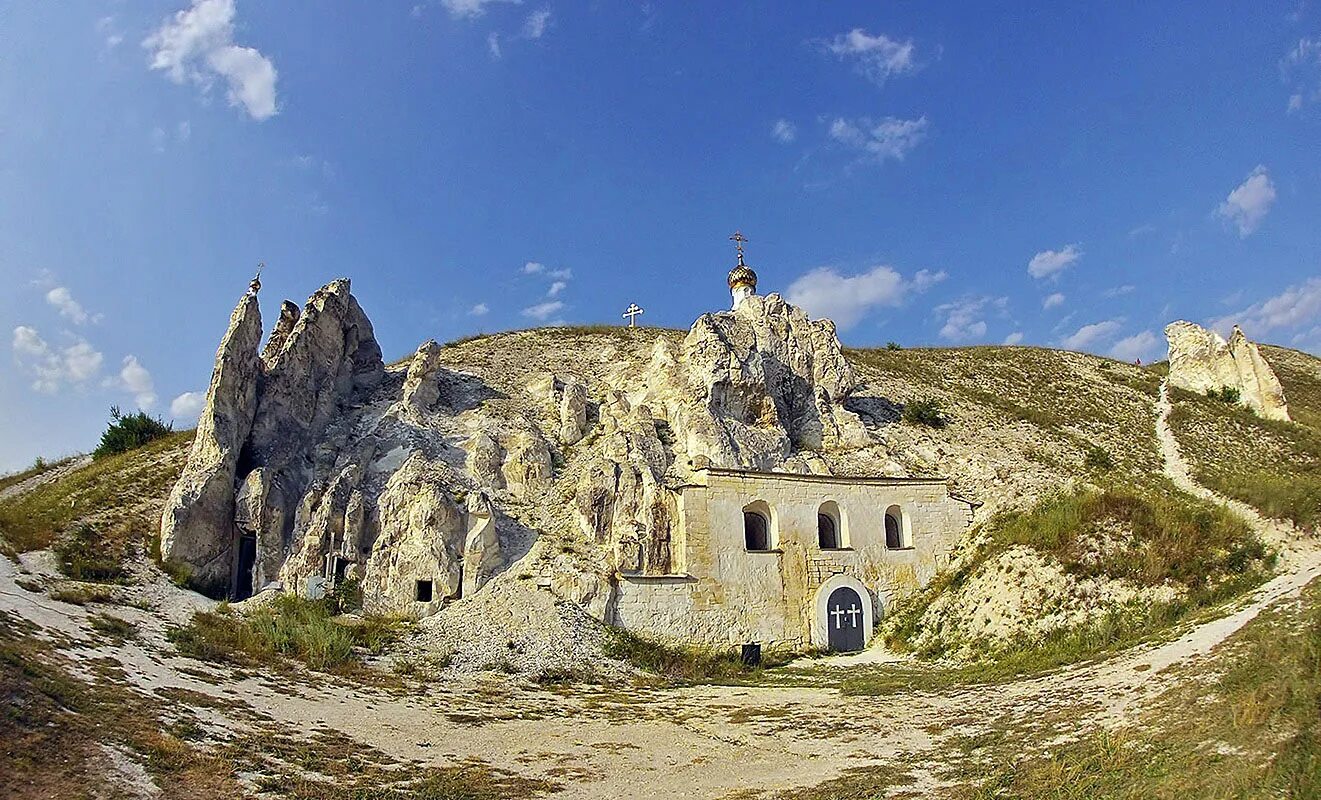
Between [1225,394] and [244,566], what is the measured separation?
190 ft

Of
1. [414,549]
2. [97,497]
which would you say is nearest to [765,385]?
[414,549]

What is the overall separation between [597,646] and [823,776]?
13.8 meters

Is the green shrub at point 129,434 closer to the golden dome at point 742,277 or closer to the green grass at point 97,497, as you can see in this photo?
the green grass at point 97,497

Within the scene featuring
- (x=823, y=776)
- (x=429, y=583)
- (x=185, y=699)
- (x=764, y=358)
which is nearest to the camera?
(x=823, y=776)

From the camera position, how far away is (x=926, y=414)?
4569 centimetres

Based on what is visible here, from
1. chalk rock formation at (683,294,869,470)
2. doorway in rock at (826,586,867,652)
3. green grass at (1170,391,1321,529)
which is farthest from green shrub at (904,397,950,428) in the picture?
doorway in rock at (826,586,867,652)

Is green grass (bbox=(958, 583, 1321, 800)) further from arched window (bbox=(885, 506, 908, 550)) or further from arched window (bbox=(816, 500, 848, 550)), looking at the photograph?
arched window (bbox=(885, 506, 908, 550))

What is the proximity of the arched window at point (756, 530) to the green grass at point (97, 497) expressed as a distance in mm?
22502

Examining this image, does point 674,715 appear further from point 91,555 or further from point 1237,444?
point 1237,444

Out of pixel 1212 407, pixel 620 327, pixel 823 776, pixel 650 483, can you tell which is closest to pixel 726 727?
pixel 823 776

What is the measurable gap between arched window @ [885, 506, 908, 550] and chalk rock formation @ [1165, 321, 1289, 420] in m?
32.7

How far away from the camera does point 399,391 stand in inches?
1486

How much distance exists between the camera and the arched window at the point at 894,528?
32.6 metres

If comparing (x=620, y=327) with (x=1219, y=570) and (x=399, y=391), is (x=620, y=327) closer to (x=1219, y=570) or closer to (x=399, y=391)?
(x=399, y=391)
